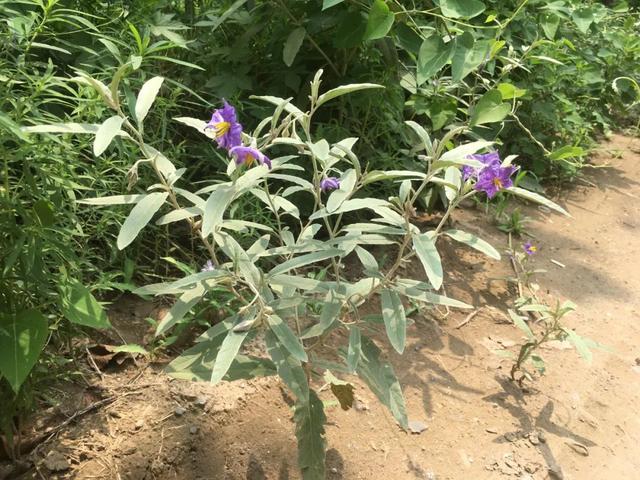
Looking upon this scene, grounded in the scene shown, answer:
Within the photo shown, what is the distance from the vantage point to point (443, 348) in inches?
92.2

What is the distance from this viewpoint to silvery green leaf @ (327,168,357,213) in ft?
4.75

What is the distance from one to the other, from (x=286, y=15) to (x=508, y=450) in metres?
1.87

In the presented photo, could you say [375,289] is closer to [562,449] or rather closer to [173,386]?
[173,386]

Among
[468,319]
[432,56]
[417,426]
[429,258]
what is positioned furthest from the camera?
[468,319]

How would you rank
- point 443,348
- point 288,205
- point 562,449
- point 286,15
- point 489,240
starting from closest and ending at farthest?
point 288,205, point 562,449, point 443,348, point 286,15, point 489,240

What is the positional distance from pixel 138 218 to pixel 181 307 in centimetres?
27

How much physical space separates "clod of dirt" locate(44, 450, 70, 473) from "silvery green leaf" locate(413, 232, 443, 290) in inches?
41.9

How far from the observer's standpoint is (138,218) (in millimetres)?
1310

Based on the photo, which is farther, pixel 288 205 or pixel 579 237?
pixel 579 237

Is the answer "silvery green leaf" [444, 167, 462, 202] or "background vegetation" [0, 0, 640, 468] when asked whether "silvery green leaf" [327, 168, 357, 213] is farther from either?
"background vegetation" [0, 0, 640, 468]

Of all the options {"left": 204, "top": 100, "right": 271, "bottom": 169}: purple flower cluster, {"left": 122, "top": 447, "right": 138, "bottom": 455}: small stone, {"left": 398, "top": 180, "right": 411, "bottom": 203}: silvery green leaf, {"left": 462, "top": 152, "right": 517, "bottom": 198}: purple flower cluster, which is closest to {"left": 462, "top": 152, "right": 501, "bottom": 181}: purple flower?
{"left": 462, "top": 152, "right": 517, "bottom": 198}: purple flower cluster

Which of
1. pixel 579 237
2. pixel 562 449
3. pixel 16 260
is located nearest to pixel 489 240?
pixel 579 237

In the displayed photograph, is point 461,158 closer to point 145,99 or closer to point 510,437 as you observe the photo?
point 145,99

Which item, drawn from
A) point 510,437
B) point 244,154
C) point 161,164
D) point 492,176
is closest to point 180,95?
point 161,164
